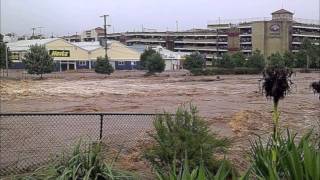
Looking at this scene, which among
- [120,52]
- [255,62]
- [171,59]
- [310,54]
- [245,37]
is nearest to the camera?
[255,62]

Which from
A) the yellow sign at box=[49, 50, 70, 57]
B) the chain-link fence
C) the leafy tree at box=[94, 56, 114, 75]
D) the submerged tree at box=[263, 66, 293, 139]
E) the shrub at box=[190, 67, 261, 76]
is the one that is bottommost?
the shrub at box=[190, 67, 261, 76]

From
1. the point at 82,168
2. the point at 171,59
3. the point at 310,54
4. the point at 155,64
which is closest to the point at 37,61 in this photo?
the point at 155,64

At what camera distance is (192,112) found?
7.35 metres

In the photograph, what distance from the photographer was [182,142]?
6.94 m

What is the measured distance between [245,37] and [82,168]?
152 meters

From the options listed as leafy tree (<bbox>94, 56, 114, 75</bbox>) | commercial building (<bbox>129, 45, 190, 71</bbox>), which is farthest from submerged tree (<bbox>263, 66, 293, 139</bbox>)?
commercial building (<bbox>129, 45, 190, 71</bbox>)

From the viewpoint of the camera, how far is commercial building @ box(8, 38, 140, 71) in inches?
4385

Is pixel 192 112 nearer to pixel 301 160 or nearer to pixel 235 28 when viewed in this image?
pixel 301 160

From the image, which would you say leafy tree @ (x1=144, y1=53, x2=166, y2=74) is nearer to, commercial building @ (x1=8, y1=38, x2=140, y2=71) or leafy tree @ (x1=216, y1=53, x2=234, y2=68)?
leafy tree @ (x1=216, y1=53, x2=234, y2=68)

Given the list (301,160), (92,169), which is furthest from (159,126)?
(301,160)

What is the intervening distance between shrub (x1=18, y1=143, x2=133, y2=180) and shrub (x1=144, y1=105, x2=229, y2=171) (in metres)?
0.89

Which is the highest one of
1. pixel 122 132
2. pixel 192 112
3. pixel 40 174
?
pixel 192 112

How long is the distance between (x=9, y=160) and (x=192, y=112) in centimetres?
484

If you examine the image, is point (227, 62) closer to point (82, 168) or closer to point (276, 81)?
point (276, 81)
